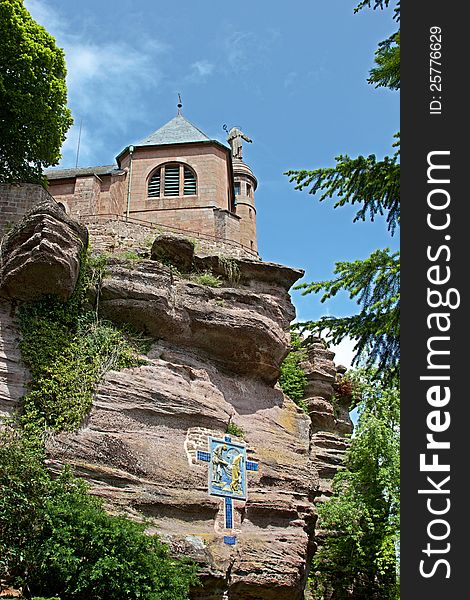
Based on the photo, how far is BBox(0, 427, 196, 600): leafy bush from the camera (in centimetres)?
1099

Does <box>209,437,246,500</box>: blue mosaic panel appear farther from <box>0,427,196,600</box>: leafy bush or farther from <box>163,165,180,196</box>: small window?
<box>163,165,180,196</box>: small window

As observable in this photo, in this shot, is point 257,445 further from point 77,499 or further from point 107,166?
point 107,166

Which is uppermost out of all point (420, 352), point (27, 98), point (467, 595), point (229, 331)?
point (27, 98)

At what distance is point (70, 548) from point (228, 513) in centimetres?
448

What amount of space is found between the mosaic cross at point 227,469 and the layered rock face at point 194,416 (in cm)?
10

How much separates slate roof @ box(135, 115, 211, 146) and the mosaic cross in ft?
50.7

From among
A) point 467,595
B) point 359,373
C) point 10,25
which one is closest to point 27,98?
point 10,25

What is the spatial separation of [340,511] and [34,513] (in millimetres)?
10981

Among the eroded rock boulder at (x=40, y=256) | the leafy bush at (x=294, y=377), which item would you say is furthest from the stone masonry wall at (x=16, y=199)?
the leafy bush at (x=294, y=377)

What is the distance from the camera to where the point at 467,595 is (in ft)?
18.8

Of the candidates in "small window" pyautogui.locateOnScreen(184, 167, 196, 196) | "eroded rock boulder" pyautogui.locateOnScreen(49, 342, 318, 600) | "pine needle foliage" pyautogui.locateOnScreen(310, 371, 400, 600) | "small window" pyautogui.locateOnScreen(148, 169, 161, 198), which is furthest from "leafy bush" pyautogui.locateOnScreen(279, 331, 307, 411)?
"small window" pyautogui.locateOnScreen(148, 169, 161, 198)

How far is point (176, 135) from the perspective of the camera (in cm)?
2920

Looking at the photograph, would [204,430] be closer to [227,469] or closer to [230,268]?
[227,469]

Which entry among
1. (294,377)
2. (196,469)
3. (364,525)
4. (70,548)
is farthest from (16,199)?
(364,525)
